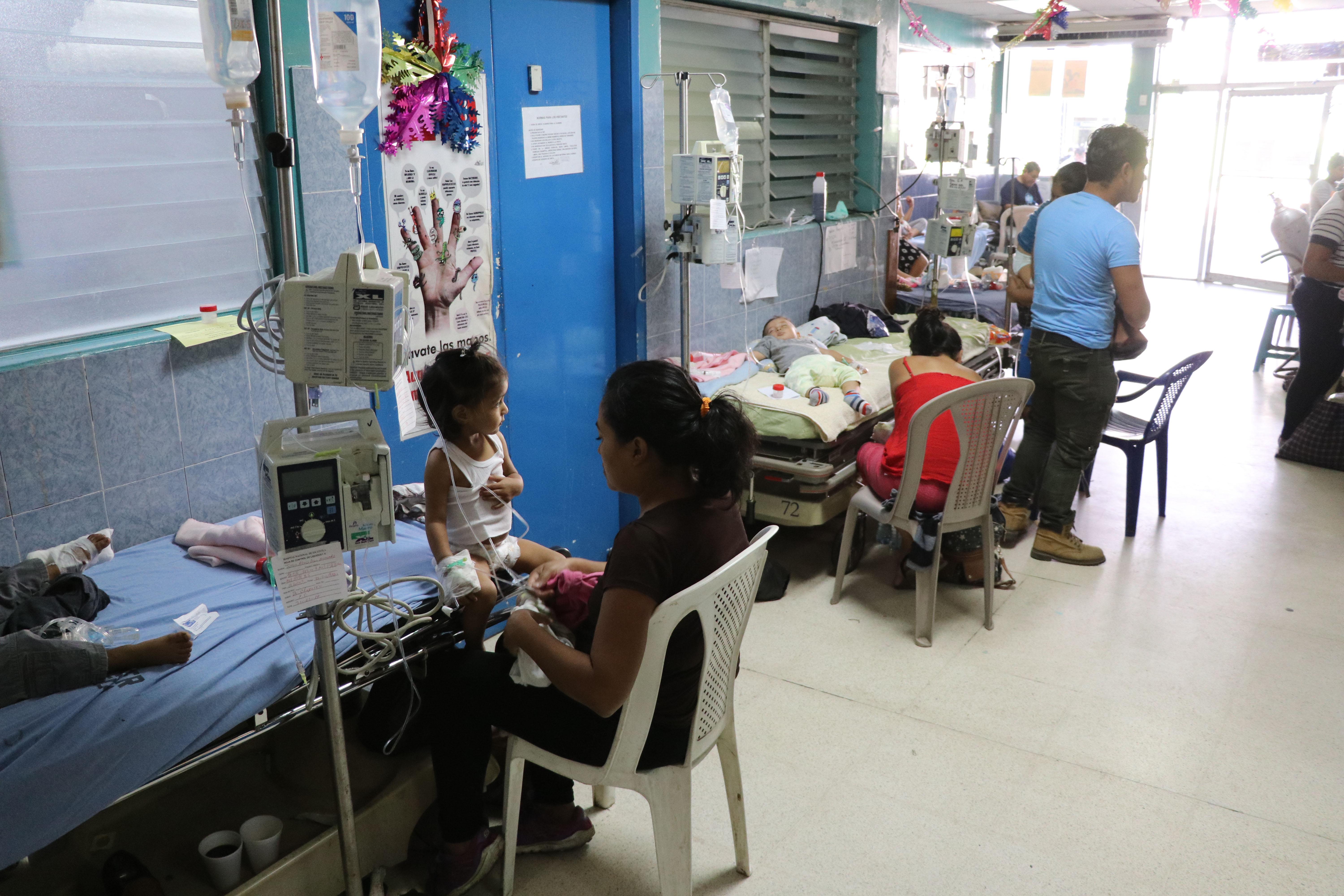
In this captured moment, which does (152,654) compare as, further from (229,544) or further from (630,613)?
(630,613)

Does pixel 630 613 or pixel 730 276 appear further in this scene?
pixel 730 276

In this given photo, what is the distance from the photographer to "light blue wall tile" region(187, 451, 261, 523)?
2.55 metres

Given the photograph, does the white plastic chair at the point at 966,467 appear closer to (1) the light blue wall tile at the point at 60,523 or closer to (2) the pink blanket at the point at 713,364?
(2) the pink blanket at the point at 713,364

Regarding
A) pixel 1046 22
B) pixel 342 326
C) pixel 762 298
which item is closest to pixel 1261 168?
pixel 1046 22

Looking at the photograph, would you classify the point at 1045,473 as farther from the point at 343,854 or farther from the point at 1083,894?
the point at 343,854

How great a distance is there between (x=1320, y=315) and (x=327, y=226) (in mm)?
4723

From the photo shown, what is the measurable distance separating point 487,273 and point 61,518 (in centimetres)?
147

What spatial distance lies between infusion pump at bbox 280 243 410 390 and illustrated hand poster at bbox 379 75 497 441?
1.34 metres

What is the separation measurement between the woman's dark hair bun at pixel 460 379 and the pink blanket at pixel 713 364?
1.74 metres

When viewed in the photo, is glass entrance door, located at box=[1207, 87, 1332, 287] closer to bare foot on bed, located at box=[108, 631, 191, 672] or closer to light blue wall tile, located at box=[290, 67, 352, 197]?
light blue wall tile, located at box=[290, 67, 352, 197]

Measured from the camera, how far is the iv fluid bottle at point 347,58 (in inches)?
62.1

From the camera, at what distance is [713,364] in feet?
14.1

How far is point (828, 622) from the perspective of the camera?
140 inches

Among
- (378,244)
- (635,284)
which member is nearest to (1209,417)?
(635,284)
